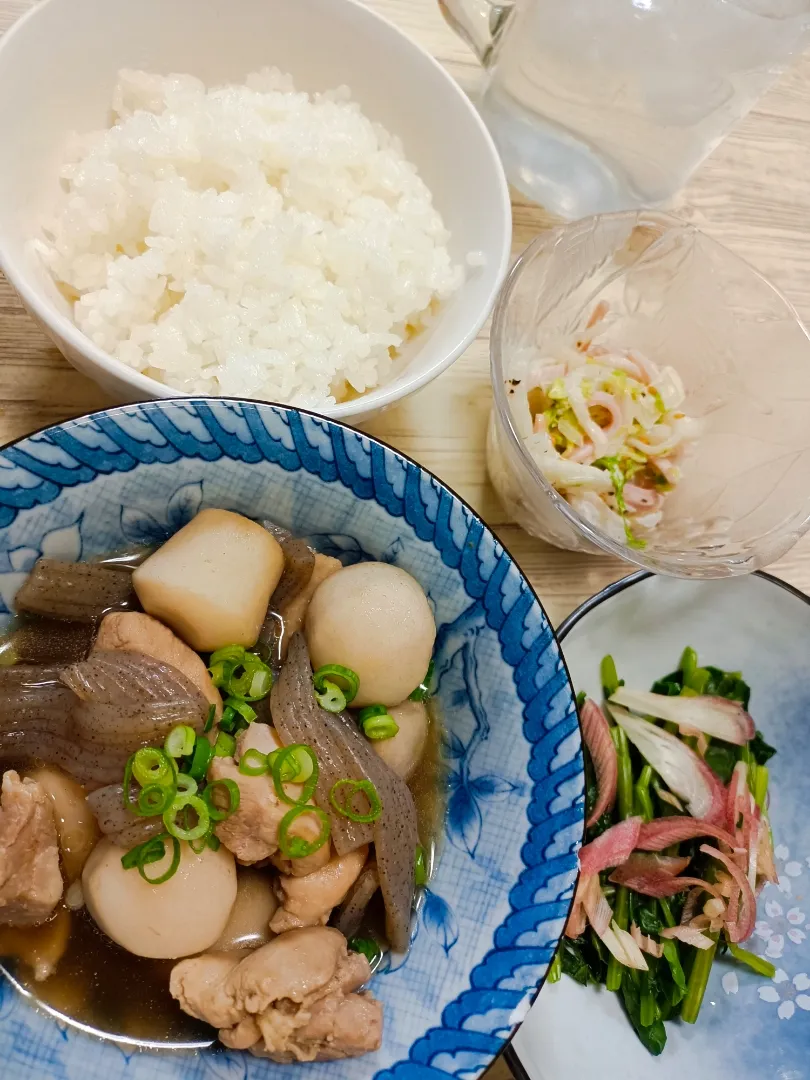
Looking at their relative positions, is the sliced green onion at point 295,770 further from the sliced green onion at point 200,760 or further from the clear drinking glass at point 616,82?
the clear drinking glass at point 616,82

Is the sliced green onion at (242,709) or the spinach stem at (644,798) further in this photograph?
the spinach stem at (644,798)

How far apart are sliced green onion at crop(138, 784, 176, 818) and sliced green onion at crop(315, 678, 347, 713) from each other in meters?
0.27

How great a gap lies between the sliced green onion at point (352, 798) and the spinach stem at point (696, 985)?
0.80 metres

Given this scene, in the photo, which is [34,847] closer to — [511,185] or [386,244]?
[386,244]

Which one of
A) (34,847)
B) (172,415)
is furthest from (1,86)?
(34,847)

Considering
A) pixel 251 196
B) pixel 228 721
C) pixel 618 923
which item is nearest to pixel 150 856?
pixel 228 721

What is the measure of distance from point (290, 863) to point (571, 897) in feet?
1.39

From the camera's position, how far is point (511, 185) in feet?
6.55

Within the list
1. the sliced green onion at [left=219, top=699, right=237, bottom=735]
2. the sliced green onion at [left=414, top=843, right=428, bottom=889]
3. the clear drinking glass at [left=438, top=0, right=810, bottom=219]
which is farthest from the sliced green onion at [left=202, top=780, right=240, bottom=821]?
the clear drinking glass at [left=438, top=0, right=810, bottom=219]

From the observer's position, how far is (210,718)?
1248 mm

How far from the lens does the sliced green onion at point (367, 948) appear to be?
1287 mm

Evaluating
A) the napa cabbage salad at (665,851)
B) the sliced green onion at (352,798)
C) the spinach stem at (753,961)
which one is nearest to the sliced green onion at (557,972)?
the napa cabbage salad at (665,851)

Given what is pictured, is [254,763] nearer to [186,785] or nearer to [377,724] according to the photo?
[186,785]

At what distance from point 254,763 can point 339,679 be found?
0.20 metres
